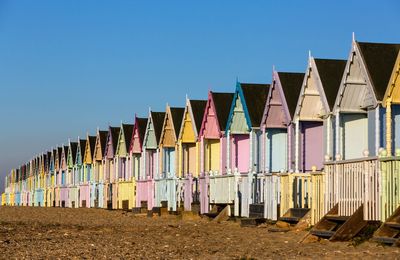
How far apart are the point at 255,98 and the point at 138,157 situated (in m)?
16.7

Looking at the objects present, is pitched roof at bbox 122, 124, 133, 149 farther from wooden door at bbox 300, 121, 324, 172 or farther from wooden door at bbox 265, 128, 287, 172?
wooden door at bbox 300, 121, 324, 172

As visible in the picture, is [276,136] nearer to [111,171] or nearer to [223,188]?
[223,188]

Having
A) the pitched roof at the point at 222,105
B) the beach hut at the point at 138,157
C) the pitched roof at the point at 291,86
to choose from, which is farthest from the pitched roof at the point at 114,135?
the pitched roof at the point at 291,86

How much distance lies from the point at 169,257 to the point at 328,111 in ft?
26.1

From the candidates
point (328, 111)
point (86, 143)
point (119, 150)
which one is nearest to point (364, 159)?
point (328, 111)

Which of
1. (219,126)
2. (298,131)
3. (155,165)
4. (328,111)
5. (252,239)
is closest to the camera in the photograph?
(252,239)

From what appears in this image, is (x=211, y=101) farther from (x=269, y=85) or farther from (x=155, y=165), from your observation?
(x=155, y=165)

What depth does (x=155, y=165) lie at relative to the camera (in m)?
37.8

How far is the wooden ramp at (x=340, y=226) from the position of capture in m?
15.6

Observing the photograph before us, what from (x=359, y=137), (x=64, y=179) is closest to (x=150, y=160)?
(x=359, y=137)

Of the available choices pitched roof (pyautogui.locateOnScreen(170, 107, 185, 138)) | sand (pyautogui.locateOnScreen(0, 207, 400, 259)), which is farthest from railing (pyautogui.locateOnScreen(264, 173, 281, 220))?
pitched roof (pyautogui.locateOnScreen(170, 107, 185, 138))

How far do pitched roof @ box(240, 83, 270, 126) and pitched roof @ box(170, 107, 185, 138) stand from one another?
803 cm

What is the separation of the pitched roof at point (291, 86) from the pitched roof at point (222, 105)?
5324 mm

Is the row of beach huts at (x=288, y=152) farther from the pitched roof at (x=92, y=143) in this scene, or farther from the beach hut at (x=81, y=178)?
the pitched roof at (x=92, y=143)
